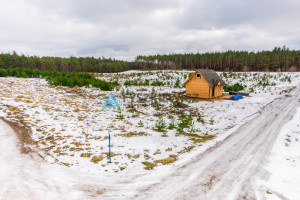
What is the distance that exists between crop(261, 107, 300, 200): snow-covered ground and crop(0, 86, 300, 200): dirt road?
34 cm

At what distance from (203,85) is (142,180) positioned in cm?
2003

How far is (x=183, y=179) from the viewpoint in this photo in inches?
236

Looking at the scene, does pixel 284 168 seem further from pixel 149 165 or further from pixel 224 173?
pixel 149 165

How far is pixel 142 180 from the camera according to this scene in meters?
5.90

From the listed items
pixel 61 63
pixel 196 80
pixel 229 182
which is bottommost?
pixel 229 182

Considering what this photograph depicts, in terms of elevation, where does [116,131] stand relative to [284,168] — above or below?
above

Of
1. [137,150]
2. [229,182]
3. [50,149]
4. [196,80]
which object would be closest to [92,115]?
[50,149]

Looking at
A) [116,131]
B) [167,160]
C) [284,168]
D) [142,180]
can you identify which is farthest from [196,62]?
[142,180]

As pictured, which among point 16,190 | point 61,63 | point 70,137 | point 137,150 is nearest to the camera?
point 16,190

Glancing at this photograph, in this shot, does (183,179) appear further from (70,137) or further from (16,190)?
(70,137)

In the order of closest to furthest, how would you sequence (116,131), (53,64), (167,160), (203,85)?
(167,160) < (116,131) < (203,85) < (53,64)

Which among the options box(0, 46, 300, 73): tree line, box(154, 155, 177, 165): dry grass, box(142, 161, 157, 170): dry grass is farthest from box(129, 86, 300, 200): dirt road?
box(0, 46, 300, 73): tree line

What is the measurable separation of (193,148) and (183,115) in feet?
21.7

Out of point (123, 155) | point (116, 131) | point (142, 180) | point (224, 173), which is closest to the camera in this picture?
point (142, 180)
